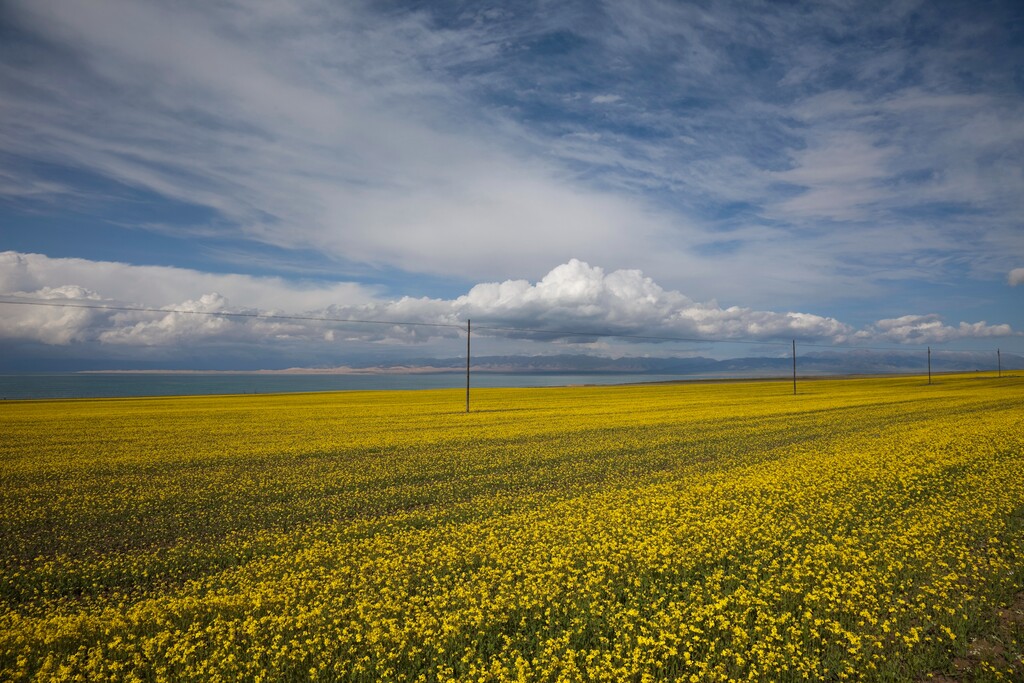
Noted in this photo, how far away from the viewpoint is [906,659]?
8383 millimetres

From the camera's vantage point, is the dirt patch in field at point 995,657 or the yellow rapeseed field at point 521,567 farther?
the yellow rapeseed field at point 521,567

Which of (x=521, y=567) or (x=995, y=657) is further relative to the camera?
(x=521, y=567)

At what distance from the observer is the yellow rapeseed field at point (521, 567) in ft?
28.0

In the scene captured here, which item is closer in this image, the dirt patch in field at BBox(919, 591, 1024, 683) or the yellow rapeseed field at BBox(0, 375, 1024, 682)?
the dirt patch in field at BBox(919, 591, 1024, 683)

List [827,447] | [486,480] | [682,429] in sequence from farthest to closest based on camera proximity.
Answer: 1. [682,429]
2. [827,447]
3. [486,480]

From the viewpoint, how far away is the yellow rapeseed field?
8539mm

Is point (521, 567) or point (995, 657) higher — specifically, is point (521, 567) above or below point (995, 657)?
below

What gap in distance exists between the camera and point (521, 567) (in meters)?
12.0

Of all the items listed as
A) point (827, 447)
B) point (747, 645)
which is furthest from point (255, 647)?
point (827, 447)

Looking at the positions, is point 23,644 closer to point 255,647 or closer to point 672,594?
point 255,647

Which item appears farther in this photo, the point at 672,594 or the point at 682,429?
the point at 682,429

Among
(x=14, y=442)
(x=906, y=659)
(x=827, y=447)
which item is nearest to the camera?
(x=906, y=659)

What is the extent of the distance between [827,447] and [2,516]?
34.4 meters

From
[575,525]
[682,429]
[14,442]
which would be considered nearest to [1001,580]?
[575,525]
